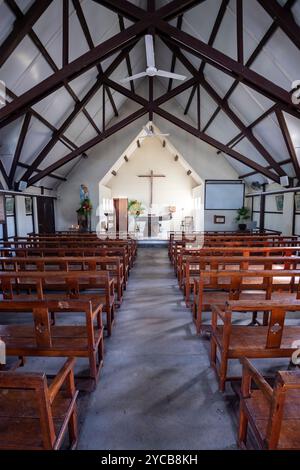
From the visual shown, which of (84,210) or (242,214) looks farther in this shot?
(242,214)

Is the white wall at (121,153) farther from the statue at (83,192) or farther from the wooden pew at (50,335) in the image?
the wooden pew at (50,335)

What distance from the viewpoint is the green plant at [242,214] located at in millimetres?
9688

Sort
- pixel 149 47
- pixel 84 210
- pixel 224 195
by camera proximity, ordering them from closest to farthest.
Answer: pixel 149 47
pixel 84 210
pixel 224 195

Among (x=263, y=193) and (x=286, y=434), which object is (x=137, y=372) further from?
(x=263, y=193)

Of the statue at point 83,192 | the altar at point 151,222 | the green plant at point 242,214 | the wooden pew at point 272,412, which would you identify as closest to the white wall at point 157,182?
the altar at point 151,222

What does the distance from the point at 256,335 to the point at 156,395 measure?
2.80ft

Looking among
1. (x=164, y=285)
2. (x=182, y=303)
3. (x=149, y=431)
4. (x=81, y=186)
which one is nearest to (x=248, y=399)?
(x=149, y=431)

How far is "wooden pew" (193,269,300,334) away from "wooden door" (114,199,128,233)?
881 cm

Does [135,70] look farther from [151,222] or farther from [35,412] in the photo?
[35,412]

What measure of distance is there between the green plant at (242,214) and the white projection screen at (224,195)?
272mm

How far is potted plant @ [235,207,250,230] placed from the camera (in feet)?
31.8

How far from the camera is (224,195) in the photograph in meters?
9.91

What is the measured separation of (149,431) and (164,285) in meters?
3.07

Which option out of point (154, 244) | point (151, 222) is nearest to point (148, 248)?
point (154, 244)
